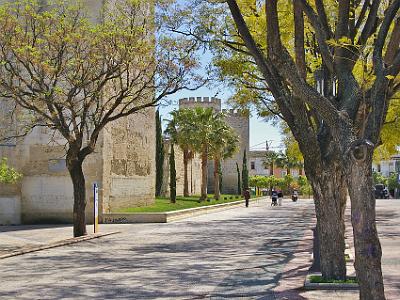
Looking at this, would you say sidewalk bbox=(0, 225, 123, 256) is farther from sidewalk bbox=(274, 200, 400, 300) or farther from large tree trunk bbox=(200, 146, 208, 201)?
large tree trunk bbox=(200, 146, 208, 201)

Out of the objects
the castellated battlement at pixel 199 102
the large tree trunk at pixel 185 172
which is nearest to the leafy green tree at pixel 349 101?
the large tree trunk at pixel 185 172

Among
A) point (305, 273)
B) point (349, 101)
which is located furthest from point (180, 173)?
point (349, 101)

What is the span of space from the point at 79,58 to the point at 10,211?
465 inches

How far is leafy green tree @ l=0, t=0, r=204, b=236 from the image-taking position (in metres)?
18.1

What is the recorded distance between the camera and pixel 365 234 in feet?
21.6

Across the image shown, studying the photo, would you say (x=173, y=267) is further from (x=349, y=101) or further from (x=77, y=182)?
(x=77, y=182)

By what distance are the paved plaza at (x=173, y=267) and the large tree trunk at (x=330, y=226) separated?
654 mm

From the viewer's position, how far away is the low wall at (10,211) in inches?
1074

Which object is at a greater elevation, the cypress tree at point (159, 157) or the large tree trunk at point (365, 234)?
the cypress tree at point (159, 157)

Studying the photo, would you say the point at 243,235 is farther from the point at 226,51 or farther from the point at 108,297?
the point at 108,297

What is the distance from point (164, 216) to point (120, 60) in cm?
1134

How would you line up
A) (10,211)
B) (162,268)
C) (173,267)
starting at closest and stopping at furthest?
1. (162,268)
2. (173,267)
3. (10,211)

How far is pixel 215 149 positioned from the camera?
160 ft

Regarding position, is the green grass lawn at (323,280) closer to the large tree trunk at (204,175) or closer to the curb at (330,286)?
the curb at (330,286)
